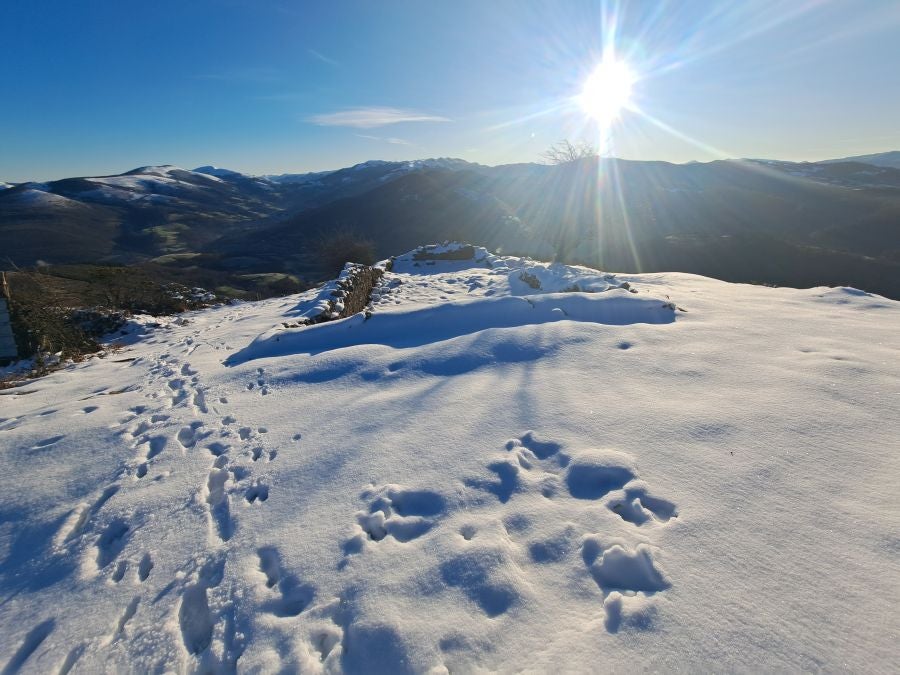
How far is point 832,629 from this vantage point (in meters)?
1.82

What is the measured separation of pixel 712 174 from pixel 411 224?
53.1 metres

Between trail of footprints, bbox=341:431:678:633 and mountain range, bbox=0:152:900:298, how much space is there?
24209mm

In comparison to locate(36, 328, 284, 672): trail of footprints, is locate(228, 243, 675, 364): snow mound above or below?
above

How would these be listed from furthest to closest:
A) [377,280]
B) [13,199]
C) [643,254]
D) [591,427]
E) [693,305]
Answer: [13,199], [643,254], [377,280], [693,305], [591,427]

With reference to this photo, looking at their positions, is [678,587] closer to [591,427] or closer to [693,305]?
[591,427]

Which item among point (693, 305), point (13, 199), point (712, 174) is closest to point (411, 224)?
point (712, 174)

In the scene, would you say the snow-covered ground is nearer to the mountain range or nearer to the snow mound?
the snow mound

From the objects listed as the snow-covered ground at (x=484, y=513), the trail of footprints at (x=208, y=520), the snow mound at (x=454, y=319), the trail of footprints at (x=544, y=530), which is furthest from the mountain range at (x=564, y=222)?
the trail of footprints at (x=544, y=530)

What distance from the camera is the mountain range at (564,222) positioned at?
25.2m

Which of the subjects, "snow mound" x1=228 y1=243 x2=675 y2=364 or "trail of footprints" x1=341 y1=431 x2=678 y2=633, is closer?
"trail of footprints" x1=341 y1=431 x2=678 y2=633

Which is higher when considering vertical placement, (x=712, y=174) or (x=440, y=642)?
(x=712, y=174)

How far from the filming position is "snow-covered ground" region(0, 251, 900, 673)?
200 centimetres

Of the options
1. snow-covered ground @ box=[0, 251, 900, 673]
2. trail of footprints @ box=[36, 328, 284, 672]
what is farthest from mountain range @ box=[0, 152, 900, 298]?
trail of footprints @ box=[36, 328, 284, 672]

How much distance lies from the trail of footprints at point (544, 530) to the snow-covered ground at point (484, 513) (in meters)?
0.02
